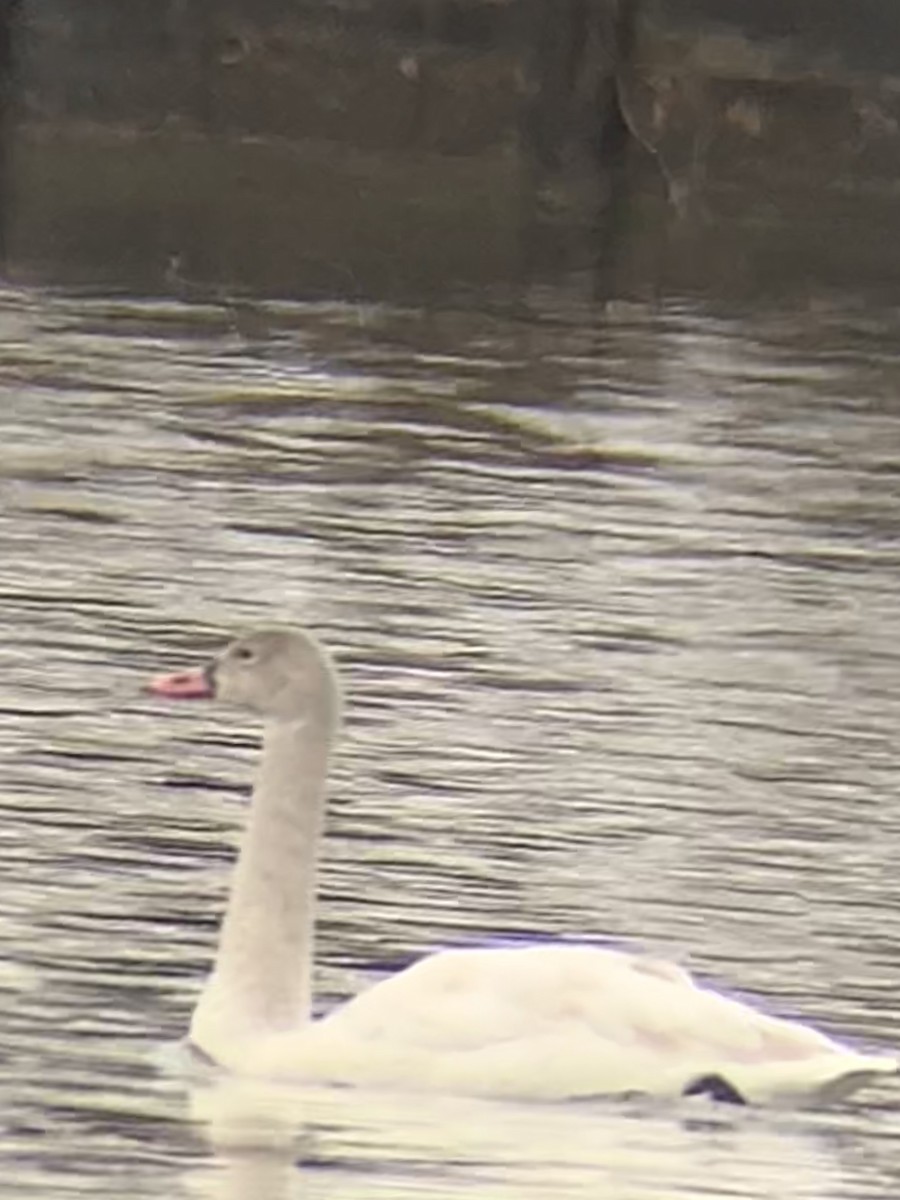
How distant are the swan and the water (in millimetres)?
22

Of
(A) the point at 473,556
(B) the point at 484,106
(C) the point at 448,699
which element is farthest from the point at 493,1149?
(B) the point at 484,106

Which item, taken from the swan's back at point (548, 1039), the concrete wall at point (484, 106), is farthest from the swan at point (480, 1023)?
the concrete wall at point (484, 106)

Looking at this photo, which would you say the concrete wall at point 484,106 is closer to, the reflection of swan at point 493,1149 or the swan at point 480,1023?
the swan at point 480,1023

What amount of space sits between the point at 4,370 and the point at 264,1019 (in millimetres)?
2585

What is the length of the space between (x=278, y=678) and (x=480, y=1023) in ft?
1.04

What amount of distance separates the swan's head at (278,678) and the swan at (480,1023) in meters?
0.07

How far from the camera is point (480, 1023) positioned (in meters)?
2.22

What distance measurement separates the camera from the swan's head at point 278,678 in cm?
241

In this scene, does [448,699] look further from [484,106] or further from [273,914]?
[484,106]

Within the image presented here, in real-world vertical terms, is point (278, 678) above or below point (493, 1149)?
above

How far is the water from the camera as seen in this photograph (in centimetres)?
221

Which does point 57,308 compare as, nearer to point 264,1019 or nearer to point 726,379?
point 726,379

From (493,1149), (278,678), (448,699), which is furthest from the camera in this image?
(448,699)

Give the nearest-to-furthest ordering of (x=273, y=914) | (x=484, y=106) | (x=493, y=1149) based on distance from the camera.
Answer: (x=493, y=1149) → (x=273, y=914) → (x=484, y=106)
